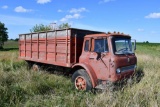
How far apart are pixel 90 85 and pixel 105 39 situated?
1.71 metres

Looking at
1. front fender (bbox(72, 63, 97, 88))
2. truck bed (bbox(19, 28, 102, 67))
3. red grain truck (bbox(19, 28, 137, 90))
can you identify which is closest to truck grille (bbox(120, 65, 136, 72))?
red grain truck (bbox(19, 28, 137, 90))

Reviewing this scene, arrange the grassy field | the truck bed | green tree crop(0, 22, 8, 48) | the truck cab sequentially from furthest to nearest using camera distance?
1. green tree crop(0, 22, 8, 48)
2. the truck bed
3. the truck cab
4. the grassy field

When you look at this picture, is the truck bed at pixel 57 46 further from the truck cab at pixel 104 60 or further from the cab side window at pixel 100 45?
the cab side window at pixel 100 45

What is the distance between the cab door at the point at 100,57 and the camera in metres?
7.50

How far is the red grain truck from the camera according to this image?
7.43 m

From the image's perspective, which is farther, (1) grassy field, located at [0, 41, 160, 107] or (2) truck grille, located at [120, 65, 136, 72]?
(2) truck grille, located at [120, 65, 136, 72]

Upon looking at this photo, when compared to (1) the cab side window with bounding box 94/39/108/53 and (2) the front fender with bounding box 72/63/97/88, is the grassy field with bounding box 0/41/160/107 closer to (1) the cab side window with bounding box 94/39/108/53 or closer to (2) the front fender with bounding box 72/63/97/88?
(2) the front fender with bounding box 72/63/97/88

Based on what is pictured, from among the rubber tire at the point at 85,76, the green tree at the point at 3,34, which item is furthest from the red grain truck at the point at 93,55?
the green tree at the point at 3,34

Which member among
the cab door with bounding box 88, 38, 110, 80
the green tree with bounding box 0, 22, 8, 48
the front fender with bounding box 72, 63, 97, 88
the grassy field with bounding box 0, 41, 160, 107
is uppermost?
the green tree with bounding box 0, 22, 8, 48

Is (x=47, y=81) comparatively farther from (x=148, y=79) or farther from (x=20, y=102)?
(x=148, y=79)

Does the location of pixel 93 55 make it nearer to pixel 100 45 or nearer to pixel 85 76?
pixel 100 45

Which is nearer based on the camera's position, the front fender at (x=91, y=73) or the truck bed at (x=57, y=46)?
the front fender at (x=91, y=73)

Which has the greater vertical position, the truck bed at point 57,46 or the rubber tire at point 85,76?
the truck bed at point 57,46

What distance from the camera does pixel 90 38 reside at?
813 centimetres
